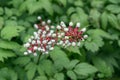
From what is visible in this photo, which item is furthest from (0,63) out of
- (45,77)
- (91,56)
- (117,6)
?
(117,6)

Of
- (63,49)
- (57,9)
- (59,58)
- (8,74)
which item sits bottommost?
(8,74)

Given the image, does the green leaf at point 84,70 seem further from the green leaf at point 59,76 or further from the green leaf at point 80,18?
the green leaf at point 80,18

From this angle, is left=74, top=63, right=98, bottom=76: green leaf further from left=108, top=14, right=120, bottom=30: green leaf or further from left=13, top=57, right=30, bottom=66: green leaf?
left=108, top=14, right=120, bottom=30: green leaf

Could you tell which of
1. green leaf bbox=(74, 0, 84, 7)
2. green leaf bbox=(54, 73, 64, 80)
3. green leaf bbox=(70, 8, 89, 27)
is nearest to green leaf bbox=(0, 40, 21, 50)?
green leaf bbox=(54, 73, 64, 80)

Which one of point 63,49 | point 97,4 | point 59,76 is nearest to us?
point 59,76

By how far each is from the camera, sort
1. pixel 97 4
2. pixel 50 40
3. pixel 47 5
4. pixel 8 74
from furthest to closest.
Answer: pixel 97 4, pixel 47 5, pixel 8 74, pixel 50 40

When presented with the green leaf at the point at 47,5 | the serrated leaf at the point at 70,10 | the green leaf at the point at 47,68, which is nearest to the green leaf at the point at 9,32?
the green leaf at the point at 47,68

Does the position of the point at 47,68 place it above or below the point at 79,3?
below

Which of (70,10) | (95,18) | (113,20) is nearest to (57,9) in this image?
(70,10)

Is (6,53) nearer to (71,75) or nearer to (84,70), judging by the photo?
(71,75)
